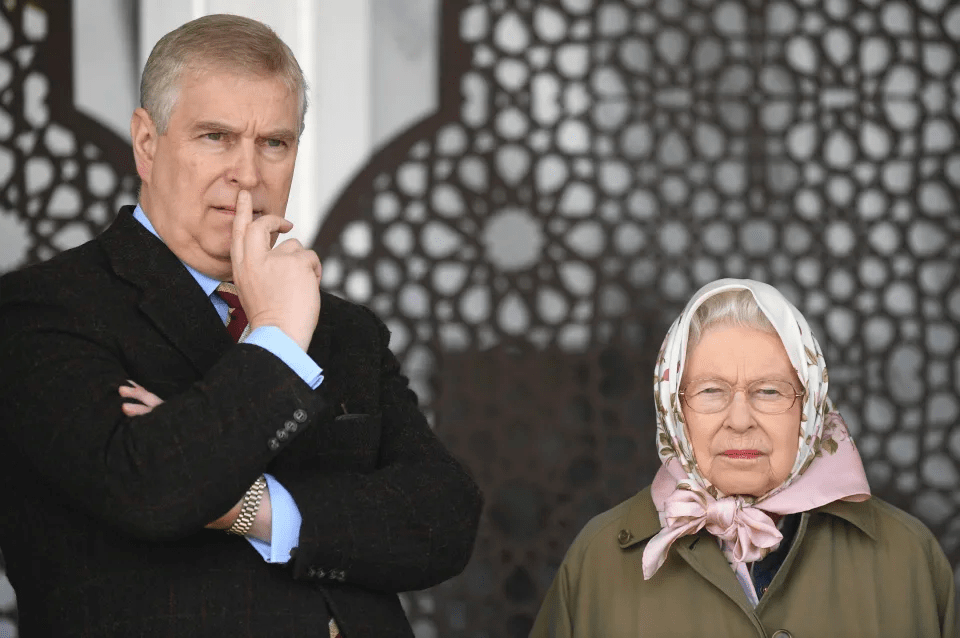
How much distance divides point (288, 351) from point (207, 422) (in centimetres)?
17

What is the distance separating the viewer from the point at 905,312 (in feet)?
13.7

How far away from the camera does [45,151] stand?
4.09 metres

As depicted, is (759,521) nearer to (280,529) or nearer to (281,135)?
(280,529)

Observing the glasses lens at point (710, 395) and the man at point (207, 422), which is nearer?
the man at point (207, 422)

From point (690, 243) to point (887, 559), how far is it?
1.71 meters

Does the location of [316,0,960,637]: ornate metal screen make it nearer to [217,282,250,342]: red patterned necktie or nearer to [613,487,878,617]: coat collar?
[613,487,878,617]: coat collar

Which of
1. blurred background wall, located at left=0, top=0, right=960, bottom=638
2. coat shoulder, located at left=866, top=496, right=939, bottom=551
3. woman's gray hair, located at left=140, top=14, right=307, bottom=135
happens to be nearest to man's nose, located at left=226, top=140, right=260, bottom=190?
woman's gray hair, located at left=140, top=14, right=307, bottom=135

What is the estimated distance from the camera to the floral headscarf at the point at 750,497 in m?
2.56

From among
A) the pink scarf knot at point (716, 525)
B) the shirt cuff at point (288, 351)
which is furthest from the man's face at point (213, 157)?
the pink scarf knot at point (716, 525)

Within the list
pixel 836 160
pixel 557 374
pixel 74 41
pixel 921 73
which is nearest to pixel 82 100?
pixel 74 41

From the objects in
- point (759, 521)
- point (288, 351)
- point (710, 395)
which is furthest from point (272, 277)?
point (759, 521)

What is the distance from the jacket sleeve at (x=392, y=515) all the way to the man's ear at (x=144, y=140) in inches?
21.2

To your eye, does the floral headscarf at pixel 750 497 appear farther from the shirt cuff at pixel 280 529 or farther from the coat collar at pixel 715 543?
the shirt cuff at pixel 280 529

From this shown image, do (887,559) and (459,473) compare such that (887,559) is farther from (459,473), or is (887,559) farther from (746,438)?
(459,473)
